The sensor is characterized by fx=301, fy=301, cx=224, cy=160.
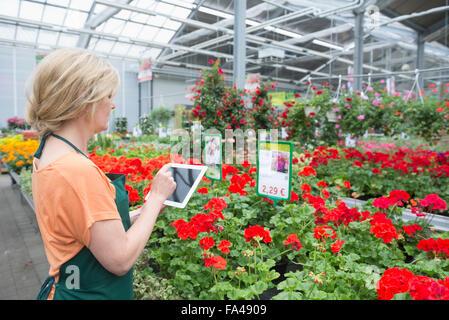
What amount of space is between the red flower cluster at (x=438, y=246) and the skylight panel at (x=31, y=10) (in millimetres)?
11350

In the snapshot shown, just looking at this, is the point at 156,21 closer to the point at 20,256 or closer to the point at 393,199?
the point at 20,256

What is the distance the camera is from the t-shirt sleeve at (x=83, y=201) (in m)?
0.70

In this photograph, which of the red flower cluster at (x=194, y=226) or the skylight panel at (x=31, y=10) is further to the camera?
the skylight panel at (x=31, y=10)

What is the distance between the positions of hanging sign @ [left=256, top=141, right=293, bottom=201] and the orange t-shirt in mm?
1170

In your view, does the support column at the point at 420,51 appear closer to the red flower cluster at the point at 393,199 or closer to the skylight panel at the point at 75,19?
the red flower cluster at the point at 393,199

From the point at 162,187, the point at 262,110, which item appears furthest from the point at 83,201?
the point at 262,110

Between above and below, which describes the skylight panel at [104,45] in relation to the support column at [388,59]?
above

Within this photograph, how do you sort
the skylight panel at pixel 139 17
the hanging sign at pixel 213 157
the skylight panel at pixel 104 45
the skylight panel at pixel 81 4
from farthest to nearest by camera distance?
the skylight panel at pixel 104 45
the skylight panel at pixel 139 17
the skylight panel at pixel 81 4
the hanging sign at pixel 213 157

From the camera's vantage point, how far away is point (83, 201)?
694mm

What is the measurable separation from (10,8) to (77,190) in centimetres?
1144

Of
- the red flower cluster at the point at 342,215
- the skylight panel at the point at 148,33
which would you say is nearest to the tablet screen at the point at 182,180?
the red flower cluster at the point at 342,215
